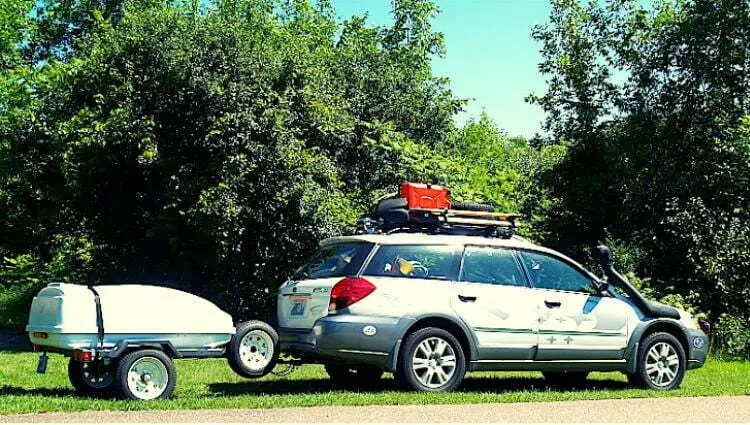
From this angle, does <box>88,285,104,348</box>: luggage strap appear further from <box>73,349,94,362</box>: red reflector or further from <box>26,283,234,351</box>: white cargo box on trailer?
<box>73,349,94,362</box>: red reflector

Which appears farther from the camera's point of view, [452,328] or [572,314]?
[572,314]

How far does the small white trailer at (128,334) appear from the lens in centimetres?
1014

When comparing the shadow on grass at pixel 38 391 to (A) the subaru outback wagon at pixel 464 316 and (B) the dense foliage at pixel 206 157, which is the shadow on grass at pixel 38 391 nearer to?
(A) the subaru outback wagon at pixel 464 316

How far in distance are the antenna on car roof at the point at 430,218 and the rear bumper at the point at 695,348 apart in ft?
8.11

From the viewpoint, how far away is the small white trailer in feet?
33.3

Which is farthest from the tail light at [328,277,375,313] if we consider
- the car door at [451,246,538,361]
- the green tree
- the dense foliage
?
the green tree

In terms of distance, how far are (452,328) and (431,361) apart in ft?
1.51

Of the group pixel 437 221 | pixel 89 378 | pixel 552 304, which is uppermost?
pixel 437 221

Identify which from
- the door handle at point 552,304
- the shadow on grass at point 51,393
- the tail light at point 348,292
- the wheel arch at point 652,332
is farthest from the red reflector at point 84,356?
the wheel arch at point 652,332

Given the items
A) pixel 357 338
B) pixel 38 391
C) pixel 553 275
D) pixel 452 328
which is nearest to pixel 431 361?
pixel 452 328

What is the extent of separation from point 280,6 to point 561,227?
14591 mm

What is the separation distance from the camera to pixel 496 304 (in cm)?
1139

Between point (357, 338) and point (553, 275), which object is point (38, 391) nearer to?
point (357, 338)

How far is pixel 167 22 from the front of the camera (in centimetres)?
2156
